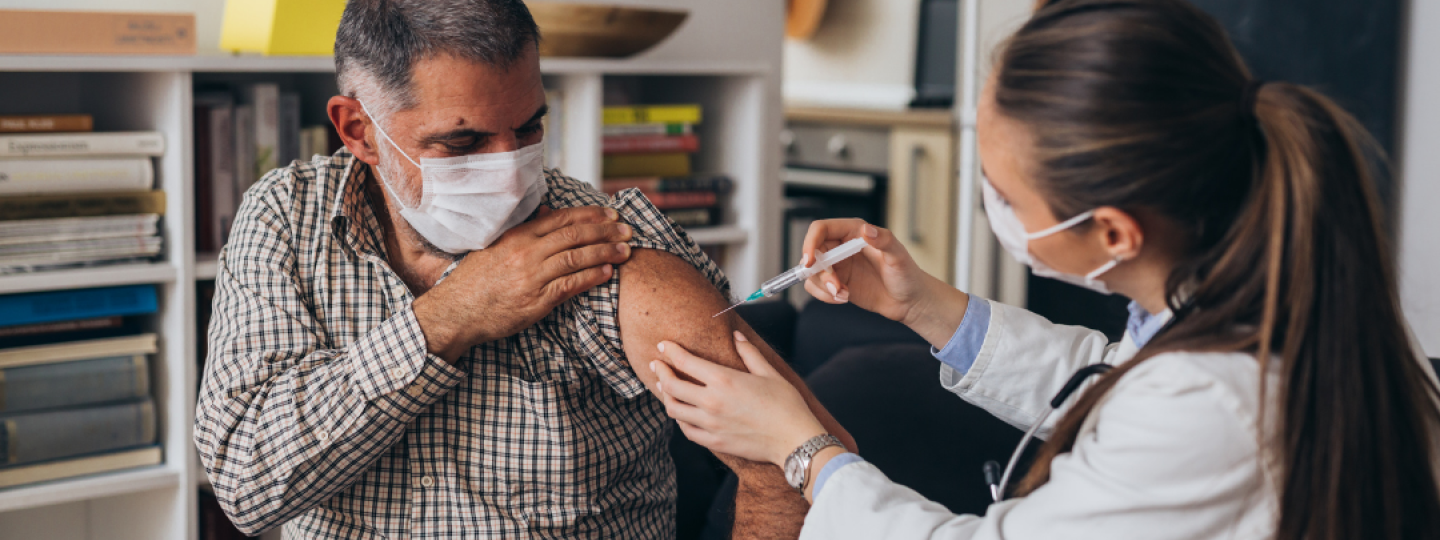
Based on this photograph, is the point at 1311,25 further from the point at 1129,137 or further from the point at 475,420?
the point at 475,420

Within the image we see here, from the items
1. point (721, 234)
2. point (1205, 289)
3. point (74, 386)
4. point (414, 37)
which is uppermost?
point (414, 37)

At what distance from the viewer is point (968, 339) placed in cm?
135

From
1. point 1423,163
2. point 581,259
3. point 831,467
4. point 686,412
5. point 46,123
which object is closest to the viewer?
point 831,467

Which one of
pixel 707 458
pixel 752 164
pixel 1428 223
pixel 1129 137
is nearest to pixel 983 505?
pixel 707 458

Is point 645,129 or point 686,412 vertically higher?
point 645,129

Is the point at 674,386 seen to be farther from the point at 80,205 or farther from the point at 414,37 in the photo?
the point at 80,205

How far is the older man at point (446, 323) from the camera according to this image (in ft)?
4.04

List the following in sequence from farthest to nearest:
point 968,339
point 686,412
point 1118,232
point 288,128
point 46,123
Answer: point 288,128
point 46,123
point 968,339
point 686,412
point 1118,232

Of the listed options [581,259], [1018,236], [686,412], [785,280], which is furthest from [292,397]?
[1018,236]

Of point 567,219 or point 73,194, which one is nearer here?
point 567,219

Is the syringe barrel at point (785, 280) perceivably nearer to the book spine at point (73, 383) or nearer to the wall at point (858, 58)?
the book spine at point (73, 383)

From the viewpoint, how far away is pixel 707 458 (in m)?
1.94

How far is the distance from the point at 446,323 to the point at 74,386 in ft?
3.51

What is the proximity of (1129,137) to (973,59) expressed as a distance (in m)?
1.91
